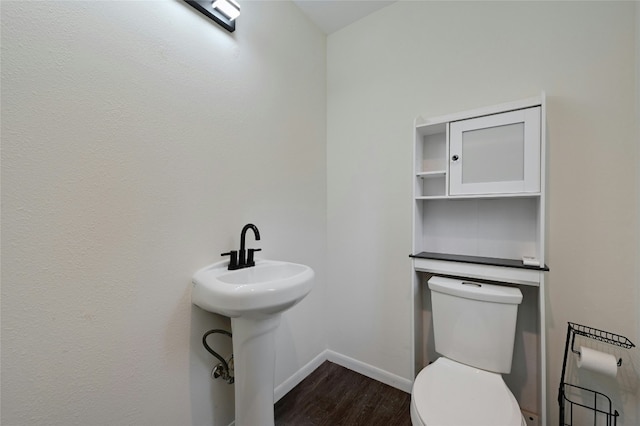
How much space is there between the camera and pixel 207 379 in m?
1.22

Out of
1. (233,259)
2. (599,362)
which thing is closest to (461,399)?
(599,362)

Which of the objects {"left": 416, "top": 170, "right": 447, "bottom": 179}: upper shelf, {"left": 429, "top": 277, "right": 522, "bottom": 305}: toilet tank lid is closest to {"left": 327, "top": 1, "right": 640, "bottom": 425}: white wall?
{"left": 416, "top": 170, "right": 447, "bottom": 179}: upper shelf

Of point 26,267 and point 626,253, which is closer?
point 26,267

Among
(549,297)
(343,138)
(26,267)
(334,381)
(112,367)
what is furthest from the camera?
(343,138)

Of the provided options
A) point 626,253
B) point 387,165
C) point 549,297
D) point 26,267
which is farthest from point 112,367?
point 626,253

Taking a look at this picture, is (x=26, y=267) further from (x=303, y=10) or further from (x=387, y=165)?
(x=303, y=10)

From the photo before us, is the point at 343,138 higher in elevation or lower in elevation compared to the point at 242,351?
higher

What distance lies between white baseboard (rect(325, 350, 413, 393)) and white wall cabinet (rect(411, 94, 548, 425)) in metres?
0.22

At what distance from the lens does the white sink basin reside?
968 millimetres

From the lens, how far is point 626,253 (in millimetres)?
1135

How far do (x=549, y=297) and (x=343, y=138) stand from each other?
160 centimetres

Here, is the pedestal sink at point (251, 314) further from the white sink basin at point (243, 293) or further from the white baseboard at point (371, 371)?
the white baseboard at point (371, 371)

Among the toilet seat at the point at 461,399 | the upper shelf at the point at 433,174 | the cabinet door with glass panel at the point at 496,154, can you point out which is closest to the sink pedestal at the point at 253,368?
the toilet seat at the point at 461,399

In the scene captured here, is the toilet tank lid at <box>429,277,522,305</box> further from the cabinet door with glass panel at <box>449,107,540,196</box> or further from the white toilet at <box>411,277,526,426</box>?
the cabinet door with glass panel at <box>449,107,540,196</box>
